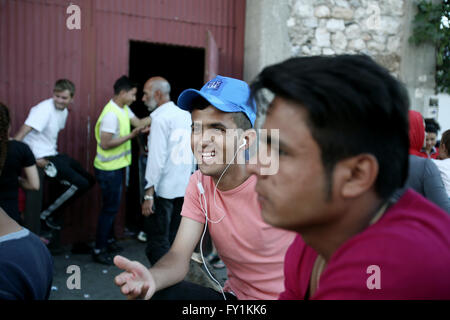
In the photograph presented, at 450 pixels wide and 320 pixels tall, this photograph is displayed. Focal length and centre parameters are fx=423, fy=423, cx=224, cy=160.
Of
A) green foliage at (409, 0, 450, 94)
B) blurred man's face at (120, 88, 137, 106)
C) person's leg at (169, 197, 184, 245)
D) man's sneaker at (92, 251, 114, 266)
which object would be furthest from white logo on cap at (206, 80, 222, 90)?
green foliage at (409, 0, 450, 94)

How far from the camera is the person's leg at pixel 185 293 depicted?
1.75 m

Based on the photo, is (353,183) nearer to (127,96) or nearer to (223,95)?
(223,95)

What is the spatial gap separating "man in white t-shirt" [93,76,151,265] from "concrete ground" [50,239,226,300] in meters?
0.20

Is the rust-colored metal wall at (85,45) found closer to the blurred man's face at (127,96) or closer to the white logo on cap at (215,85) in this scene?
the blurred man's face at (127,96)

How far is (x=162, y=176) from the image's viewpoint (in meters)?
4.46

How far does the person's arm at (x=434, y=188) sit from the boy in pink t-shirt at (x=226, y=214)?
1.33 m

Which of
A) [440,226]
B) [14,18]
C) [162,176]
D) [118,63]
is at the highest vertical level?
[14,18]

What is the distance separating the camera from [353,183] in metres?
1.01

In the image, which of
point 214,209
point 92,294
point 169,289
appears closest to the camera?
point 169,289

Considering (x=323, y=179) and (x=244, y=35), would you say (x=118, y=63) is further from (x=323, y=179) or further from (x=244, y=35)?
(x=323, y=179)

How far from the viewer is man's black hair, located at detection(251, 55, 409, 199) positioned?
3.14 ft

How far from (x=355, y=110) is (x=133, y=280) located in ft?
3.17

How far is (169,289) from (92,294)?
269cm
